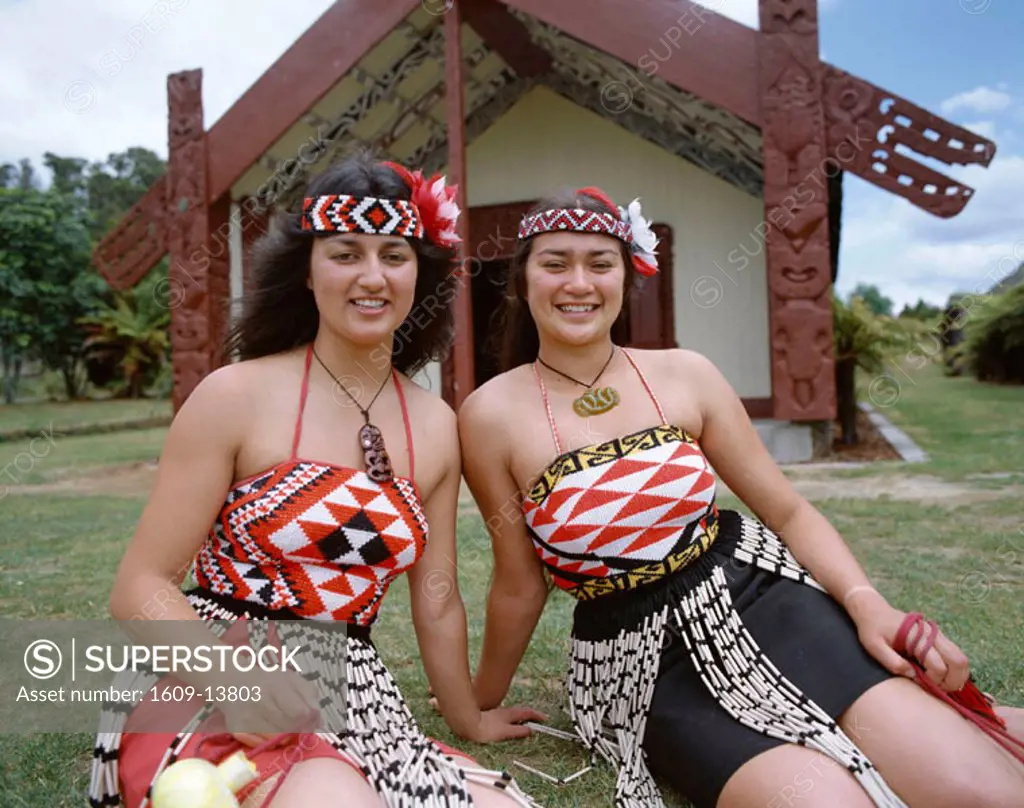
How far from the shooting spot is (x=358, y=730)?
75.8 inches

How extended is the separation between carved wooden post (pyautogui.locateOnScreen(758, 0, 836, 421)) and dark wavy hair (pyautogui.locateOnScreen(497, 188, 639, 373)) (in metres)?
4.76

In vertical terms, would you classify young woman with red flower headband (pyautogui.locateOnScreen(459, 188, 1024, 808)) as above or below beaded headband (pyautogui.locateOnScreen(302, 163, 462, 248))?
below

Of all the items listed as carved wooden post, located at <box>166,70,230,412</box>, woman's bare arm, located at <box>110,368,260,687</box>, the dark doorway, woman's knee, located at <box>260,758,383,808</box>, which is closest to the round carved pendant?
woman's bare arm, located at <box>110,368,260,687</box>

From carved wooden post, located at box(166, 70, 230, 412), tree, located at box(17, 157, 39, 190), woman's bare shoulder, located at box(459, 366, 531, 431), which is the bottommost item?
woman's bare shoulder, located at box(459, 366, 531, 431)

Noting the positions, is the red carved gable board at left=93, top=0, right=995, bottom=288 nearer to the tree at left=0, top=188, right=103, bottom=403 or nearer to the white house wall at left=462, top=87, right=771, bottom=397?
the white house wall at left=462, top=87, right=771, bottom=397

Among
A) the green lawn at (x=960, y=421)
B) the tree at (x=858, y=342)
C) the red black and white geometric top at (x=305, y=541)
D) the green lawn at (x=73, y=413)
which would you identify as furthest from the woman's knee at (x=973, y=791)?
the green lawn at (x=73, y=413)

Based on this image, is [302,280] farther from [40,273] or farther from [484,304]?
[40,273]

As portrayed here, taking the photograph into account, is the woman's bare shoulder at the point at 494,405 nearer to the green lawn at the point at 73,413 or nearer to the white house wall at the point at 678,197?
the white house wall at the point at 678,197

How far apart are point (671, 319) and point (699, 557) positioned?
747 cm

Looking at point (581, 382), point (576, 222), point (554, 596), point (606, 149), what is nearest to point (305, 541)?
point (581, 382)

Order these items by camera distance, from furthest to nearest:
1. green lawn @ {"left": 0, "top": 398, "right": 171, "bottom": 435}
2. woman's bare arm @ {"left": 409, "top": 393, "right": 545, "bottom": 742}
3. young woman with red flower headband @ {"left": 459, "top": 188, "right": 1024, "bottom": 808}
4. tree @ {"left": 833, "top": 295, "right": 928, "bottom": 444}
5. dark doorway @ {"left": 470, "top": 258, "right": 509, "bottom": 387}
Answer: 1. green lawn @ {"left": 0, "top": 398, "right": 171, "bottom": 435}
2. dark doorway @ {"left": 470, "top": 258, "right": 509, "bottom": 387}
3. tree @ {"left": 833, "top": 295, "right": 928, "bottom": 444}
4. woman's bare arm @ {"left": 409, "top": 393, "right": 545, "bottom": 742}
5. young woman with red flower headband @ {"left": 459, "top": 188, "right": 1024, "bottom": 808}

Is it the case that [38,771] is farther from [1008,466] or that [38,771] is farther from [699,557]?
[1008,466]

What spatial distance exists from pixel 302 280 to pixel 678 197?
7772mm

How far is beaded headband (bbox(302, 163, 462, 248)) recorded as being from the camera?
2.05 m
